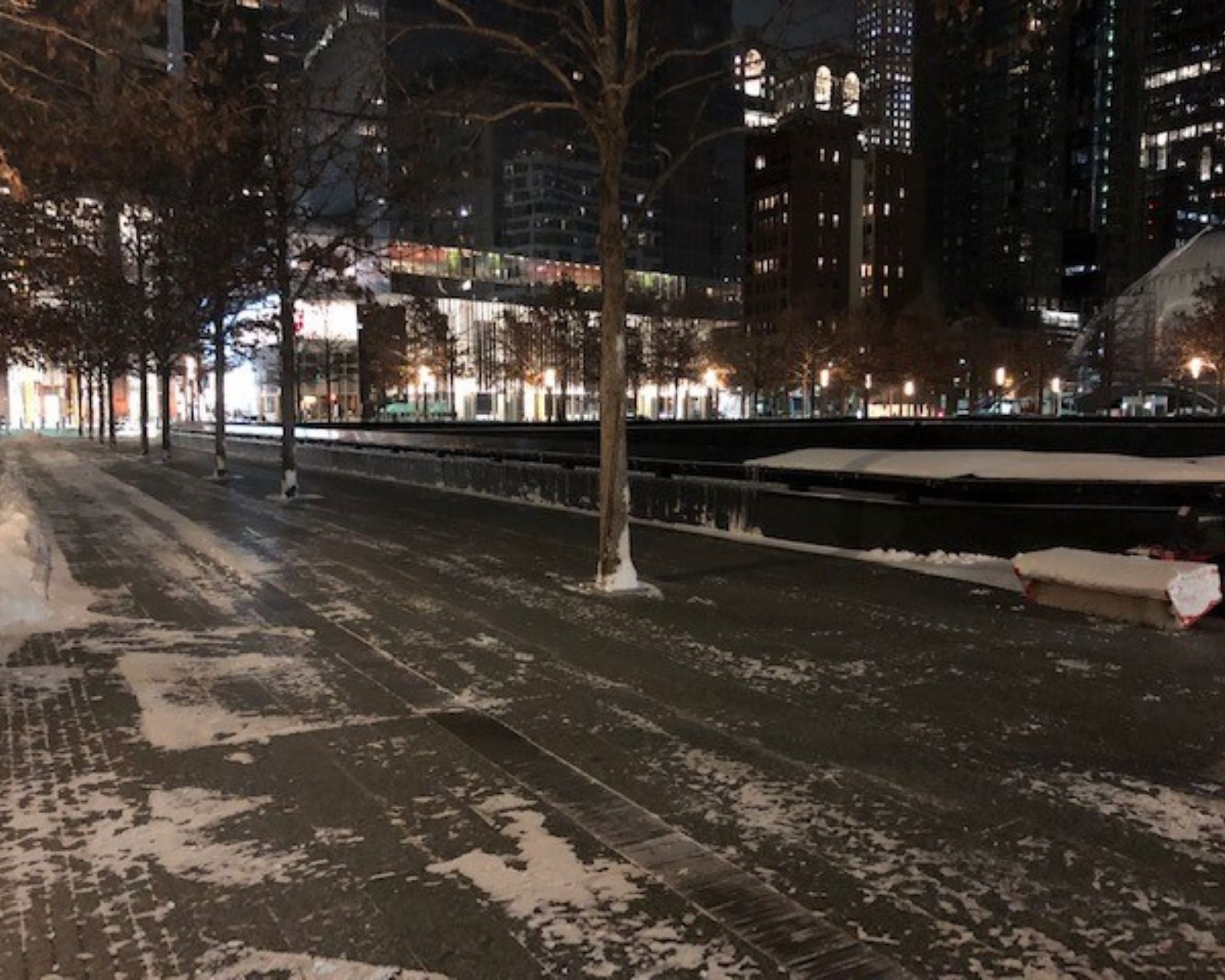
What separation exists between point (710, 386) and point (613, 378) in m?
85.0

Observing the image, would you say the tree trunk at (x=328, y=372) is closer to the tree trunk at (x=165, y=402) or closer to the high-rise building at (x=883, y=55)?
the tree trunk at (x=165, y=402)

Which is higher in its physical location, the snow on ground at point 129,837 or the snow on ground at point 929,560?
the snow on ground at point 929,560

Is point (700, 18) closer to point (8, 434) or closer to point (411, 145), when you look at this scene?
point (411, 145)

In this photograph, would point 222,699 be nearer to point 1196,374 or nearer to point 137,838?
point 137,838

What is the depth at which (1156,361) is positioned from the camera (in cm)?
7431

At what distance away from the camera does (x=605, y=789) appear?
5230 millimetres

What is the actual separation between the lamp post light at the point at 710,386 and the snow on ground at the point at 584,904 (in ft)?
280

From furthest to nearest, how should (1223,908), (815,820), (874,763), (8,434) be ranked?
(8,434), (874,763), (815,820), (1223,908)

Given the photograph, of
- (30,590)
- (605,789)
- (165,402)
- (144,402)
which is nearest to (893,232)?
(144,402)

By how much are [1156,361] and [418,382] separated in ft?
184

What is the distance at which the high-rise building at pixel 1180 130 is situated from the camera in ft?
352

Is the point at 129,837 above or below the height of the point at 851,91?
below

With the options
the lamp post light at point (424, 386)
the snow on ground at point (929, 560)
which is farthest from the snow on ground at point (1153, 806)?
the lamp post light at point (424, 386)

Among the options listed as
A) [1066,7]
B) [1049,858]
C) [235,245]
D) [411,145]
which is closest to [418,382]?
[235,245]
